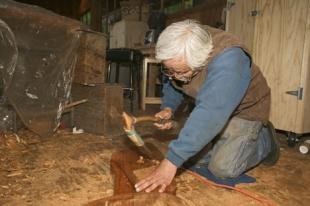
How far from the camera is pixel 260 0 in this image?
2414 millimetres

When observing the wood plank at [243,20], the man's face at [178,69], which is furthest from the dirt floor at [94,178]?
the wood plank at [243,20]

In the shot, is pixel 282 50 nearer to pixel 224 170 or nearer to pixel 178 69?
pixel 224 170

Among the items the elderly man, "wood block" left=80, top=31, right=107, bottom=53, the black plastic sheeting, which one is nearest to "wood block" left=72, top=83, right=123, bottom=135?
the black plastic sheeting

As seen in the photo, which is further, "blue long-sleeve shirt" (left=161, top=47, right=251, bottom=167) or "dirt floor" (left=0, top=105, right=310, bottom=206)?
"dirt floor" (left=0, top=105, right=310, bottom=206)

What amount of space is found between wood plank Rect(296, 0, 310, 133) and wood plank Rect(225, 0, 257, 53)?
458 mm

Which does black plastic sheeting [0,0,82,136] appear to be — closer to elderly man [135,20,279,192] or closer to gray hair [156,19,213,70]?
elderly man [135,20,279,192]

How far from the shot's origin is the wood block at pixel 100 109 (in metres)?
2.42

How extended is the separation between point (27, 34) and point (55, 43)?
0.66 ft

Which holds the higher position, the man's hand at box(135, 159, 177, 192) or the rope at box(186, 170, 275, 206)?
the man's hand at box(135, 159, 177, 192)

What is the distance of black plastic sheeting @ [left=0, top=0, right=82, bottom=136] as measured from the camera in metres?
2.09

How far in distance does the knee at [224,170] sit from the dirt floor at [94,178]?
79mm

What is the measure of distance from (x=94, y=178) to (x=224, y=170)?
64cm

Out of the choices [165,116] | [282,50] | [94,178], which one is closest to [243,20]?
[282,50]

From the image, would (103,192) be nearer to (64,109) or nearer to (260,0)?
(64,109)
